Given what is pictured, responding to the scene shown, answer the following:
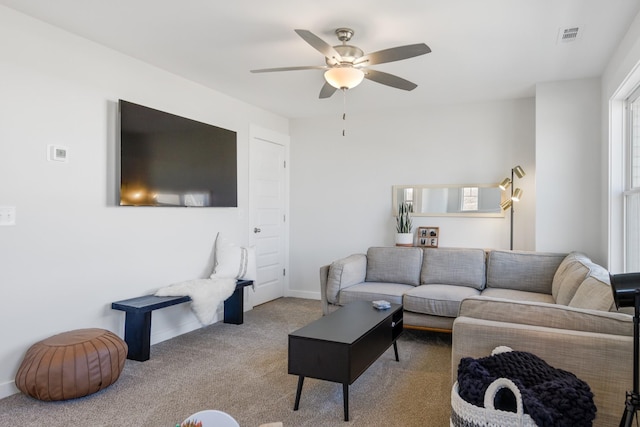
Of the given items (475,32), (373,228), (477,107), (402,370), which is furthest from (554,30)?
(373,228)

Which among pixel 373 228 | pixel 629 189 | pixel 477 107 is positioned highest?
pixel 477 107

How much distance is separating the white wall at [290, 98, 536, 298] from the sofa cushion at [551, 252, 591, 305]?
986mm

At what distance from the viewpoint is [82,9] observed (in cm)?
263

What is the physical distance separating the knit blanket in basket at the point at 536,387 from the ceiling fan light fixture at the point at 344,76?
6.55 feet

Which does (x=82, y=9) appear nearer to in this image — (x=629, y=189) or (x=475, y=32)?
(x=475, y=32)

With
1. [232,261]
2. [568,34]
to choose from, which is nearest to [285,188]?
[232,261]

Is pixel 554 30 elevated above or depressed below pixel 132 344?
above

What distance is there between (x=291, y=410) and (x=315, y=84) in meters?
2.94

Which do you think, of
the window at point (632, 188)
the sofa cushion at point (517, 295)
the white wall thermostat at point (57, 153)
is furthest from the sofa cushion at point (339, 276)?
the white wall thermostat at point (57, 153)

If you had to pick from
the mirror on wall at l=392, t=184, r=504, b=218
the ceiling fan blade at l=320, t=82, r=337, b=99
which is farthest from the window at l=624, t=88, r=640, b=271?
the ceiling fan blade at l=320, t=82, r=337, b=99

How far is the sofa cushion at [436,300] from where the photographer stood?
11.7 feet

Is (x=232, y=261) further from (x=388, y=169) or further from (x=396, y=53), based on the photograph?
(x=396, y=53)

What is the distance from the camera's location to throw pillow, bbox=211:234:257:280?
4.20 meters

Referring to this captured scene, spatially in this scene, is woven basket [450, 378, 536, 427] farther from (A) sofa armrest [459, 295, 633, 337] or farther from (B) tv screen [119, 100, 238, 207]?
(B) tv screen [119, 100, 238, 207]
